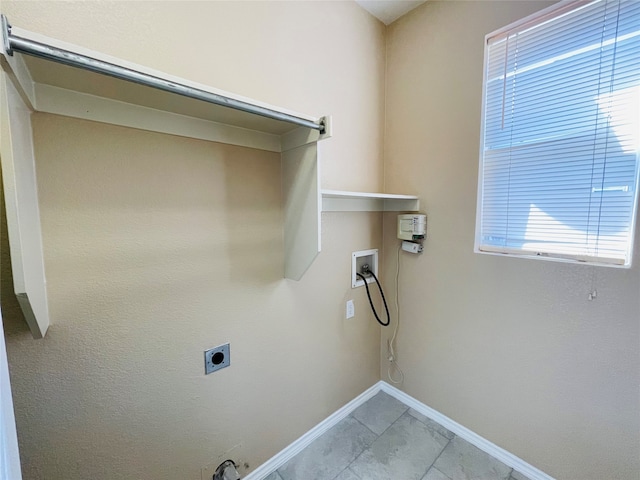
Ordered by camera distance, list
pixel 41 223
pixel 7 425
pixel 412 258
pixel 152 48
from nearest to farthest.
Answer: pixel 7 425
pixel 41 223
pixel 152 48
pixel 412 258

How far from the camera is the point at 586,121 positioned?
115 centimetres

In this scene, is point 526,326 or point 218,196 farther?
point 526,326

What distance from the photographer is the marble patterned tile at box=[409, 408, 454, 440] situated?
1623mm

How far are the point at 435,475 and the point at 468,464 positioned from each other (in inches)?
8.6

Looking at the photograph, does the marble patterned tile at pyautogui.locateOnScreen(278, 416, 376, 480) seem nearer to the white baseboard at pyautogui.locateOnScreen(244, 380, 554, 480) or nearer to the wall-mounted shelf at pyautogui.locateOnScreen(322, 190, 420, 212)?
the white baseboard at pyautogui.locateOnScreen(244, 380, 554, 480)

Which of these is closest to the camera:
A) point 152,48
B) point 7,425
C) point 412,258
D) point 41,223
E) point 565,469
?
point 7,425

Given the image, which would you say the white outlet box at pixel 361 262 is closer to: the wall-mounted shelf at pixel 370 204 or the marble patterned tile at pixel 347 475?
the wall-mounted shelf at pixel 370 204

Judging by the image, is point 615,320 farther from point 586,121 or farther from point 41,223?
point 41,223

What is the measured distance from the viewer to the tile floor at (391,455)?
1.37 m

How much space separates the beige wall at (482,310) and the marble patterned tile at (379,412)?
0.15m

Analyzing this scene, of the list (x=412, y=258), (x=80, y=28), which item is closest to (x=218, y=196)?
(x=80, y=28)

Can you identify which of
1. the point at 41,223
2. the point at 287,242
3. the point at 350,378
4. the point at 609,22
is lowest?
the point at 350,378

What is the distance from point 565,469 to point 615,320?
798 mm

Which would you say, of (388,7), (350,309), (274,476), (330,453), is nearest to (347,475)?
(330,453)
